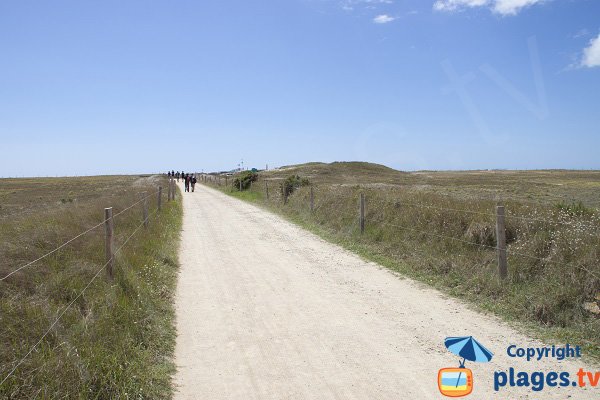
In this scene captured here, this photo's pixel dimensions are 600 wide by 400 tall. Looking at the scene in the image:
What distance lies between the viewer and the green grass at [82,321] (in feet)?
13.2

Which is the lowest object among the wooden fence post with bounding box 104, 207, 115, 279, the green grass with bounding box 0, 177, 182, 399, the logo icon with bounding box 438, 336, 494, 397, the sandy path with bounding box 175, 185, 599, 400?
the logo icon with bounding box 438, 336, 494, 397

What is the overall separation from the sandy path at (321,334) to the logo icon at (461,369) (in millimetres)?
95

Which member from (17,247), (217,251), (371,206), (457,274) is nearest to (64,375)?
(17,247)

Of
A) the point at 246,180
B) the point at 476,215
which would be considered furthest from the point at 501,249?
the point at 246,180

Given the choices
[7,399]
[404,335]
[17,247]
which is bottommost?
[404,335]

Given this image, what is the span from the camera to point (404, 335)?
18.8 ft

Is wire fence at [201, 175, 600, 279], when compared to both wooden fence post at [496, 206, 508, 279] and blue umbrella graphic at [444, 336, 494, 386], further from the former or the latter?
blue umbrella graphic at [444, 336, 494, 386]

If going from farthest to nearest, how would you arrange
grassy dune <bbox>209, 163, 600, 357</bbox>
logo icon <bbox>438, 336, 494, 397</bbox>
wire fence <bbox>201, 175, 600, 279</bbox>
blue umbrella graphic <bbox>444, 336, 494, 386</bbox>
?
wire fence <bbox>201, 175, 600, 279</bbox> → grassy dune <bbox>209, 163, 600, 357</bbox> → blue umbrella graphic <bbox>444, 336, 494, 386</bbox> → logo icon <bbox>438, 336, 494, 397</bbox>

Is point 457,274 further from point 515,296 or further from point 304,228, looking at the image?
point 304,228

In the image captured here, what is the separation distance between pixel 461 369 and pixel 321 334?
1.86m

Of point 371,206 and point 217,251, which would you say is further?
point 371,206

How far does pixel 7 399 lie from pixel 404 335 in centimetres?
451

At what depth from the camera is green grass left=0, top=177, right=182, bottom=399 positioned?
401cm

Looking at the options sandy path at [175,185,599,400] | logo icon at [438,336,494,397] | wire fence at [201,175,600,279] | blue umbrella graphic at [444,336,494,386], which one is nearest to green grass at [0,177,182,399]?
sandy path at [175,185,599,400]
